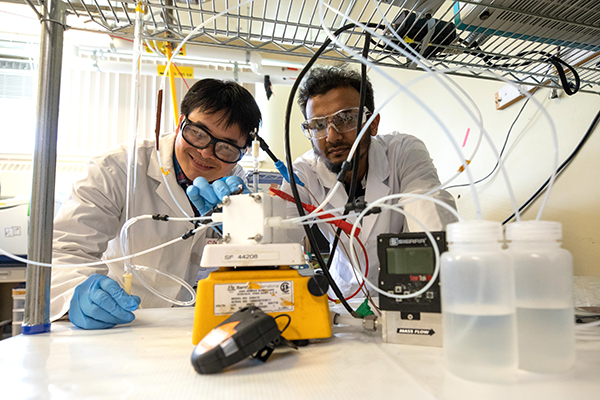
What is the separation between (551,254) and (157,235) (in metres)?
1.33

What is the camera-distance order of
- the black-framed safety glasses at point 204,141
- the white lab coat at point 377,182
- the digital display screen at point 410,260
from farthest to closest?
the white lab coat at point 377,182, the black-framed safety glasses at point 204,141, the digital display screen at point 410,260

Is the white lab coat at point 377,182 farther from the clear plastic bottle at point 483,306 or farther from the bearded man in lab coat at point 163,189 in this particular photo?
the clear plastic bottle at point 483,306

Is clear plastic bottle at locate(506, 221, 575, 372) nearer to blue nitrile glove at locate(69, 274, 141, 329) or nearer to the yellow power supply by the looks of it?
the yellow power supply

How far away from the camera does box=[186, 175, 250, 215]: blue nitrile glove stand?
0.91 meters

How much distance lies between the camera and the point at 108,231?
1.34 meters

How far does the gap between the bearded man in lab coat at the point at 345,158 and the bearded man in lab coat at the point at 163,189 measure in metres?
0.32

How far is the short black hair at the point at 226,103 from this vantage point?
4.59 ft

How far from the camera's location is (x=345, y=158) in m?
1.57

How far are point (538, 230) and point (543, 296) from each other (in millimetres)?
93

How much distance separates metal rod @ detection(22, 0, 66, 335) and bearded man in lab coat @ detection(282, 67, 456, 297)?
0.81 metres

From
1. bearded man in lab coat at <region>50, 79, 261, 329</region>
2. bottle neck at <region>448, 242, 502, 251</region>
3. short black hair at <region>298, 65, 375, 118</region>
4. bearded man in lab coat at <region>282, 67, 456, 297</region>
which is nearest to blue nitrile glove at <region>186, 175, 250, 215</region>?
bearded man in lab coat at <region>50, 79, 261, 329</region>

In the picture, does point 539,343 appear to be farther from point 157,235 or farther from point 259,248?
point 157,235

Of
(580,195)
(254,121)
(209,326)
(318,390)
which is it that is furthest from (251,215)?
(580,195)

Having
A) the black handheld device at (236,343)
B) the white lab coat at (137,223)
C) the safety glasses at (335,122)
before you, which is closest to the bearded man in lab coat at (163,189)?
the white lab coat at (137,223)
